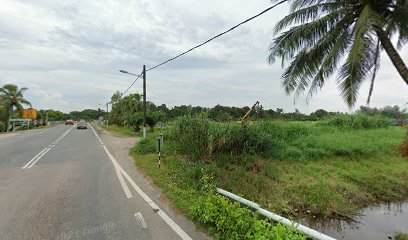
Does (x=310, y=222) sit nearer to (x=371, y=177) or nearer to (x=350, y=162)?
(x=371, y=177)

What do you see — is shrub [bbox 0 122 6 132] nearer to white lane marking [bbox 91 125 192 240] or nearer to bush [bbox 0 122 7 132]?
bush [bbox 0 122 7 132]

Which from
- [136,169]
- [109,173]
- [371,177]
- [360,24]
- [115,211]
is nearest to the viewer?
[115,211]

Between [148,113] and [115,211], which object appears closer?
[115,211]

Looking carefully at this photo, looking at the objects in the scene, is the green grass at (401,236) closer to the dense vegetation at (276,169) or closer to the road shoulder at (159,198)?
the dense vegetation at (276,169)

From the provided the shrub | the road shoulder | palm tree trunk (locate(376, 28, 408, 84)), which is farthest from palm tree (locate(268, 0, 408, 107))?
the shrub

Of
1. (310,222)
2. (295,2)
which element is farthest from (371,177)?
(295,2)

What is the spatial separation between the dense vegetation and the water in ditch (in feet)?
1.08

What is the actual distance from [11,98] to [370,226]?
49040 mm

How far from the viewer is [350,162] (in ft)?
38.6

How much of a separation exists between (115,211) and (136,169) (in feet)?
13.5

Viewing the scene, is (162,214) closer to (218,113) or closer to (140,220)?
(140,220)

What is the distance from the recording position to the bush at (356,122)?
71.5 feet

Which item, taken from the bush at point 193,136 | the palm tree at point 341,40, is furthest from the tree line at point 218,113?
the palm tree at point 341,40

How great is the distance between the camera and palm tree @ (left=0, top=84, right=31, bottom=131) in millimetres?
38031
